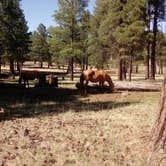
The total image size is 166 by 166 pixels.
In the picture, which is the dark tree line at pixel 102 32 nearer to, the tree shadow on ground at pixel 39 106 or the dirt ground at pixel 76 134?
the tree shadow on ground at pixel 39 106

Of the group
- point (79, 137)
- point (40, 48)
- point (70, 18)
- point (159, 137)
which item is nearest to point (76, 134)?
point (79, 137)

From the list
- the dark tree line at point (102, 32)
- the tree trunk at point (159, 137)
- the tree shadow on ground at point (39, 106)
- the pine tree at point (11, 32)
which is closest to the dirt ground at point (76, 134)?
the tree shadow on ground at point (39, 106)

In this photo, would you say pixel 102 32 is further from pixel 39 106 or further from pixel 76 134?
pixel 76 134

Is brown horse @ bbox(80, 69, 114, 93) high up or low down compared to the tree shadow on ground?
up

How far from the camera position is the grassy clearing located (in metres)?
8.00

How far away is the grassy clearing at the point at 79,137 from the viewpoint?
800 centimetres

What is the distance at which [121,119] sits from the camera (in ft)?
42.2

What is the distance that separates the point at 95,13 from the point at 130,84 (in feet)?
112

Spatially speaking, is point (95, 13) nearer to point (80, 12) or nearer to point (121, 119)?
point (80, 12)

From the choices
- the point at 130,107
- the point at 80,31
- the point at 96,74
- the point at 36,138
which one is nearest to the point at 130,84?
the point at 96,74

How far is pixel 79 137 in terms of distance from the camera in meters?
9.91

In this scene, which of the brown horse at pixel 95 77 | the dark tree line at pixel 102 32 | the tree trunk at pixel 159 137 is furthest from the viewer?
the dark tree line at pixel 102 32

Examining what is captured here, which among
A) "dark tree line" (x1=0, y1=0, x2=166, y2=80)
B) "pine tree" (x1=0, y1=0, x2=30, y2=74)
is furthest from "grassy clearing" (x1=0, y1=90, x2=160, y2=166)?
"pine tree" (x1=0, y1=0, x2=30, y2=74)

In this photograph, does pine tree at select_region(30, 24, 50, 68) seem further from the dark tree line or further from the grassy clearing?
the grassy clearing
